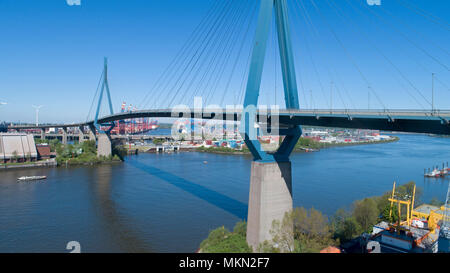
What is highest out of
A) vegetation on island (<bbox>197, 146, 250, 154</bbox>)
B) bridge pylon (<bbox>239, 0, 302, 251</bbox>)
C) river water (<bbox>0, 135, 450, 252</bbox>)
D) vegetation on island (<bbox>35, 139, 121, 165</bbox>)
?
bridge pylon (<bbox>239, 0, 302, 251</bbox>)

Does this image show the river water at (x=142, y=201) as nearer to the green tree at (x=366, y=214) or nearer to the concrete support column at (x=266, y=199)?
the green tree at (x=366, y=214)

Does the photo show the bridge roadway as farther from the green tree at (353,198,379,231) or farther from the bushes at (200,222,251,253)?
the green tree at (353,198,379,231)

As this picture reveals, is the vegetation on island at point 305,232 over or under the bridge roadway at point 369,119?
under

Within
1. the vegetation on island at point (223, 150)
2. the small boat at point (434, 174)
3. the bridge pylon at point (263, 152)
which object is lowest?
the small boat at point (434, 174)

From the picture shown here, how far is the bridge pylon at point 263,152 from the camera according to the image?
18.3 ft

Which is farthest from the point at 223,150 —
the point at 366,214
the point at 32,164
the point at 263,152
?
the point at 263,152

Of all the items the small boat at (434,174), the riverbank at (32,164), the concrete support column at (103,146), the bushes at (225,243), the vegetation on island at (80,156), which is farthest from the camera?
the concrete support column at (103,146)

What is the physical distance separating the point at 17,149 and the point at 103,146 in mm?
4460

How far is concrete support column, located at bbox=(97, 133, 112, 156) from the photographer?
1878 centimetres

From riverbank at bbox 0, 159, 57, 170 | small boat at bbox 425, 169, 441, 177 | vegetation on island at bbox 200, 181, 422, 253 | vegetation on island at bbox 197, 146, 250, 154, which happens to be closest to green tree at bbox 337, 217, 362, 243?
vegetation on island at bbox 200, 181, 422, 253

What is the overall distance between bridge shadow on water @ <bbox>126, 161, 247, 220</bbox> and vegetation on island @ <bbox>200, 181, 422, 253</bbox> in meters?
1.90

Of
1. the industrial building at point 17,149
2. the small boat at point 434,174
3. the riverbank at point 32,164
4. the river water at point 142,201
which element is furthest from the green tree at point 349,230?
the industrial building at point 17,149
